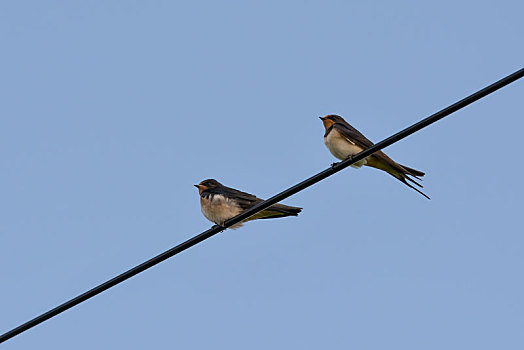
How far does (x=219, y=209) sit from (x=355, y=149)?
1520 millimetres

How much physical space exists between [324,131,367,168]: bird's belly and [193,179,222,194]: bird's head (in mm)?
1387

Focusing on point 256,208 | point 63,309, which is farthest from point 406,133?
point 63,309

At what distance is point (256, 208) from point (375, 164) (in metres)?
3.28

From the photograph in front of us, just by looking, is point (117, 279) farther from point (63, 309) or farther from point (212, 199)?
point (212, 199)

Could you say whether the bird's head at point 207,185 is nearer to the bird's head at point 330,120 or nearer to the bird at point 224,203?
the bird at point 224,203

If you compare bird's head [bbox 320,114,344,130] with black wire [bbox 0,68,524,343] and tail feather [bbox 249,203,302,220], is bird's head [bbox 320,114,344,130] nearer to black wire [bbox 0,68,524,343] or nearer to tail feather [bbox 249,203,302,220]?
tail feather [bbox 249,203,302,220]

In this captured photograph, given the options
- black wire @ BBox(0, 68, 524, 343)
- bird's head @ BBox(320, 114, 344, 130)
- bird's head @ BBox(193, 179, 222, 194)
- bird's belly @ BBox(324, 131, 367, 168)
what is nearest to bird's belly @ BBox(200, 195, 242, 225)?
bird's head @ BBox(193, 179, 222, 194)

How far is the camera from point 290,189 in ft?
19.5

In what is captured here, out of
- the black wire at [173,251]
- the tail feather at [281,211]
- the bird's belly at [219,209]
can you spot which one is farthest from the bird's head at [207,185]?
the black wire at [173,251]

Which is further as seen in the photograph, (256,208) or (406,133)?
(256,208)

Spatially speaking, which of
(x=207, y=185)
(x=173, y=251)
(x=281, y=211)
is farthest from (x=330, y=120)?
(x=173, y=251)

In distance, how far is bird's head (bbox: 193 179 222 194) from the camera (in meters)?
9.95

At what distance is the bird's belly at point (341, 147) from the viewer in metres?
9.30

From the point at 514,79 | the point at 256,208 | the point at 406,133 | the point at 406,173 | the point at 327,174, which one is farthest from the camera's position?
the point at 406,173
